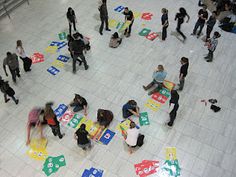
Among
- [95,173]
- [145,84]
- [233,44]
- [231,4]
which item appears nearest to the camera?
[95,173]

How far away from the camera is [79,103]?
9.52m

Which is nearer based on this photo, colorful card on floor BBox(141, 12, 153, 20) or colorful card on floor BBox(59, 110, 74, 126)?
colorful card on floor BBox(59, 110, 74, 126)

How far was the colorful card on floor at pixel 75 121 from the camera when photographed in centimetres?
941

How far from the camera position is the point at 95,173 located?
825 cm

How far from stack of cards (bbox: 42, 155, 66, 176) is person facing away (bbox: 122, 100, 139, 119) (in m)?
2.51

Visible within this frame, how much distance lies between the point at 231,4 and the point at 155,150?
9181 mm

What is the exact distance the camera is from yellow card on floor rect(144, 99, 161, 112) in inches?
387

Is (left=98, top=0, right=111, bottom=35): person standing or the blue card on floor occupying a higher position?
(left=98, top=0, right=111, bottom=35): person standing

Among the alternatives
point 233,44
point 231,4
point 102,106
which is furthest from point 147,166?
point 231,4

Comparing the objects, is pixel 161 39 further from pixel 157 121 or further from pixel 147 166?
pixel 147 166

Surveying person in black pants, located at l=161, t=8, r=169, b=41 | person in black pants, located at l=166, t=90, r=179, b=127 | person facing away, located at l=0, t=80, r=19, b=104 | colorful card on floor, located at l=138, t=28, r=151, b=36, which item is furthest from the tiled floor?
person facing away, located at l=0, t=80, r=19, b=104

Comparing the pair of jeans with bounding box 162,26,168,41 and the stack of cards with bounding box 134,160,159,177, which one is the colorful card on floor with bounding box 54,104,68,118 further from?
the pair of jeans with bounding box 162,26,168,41

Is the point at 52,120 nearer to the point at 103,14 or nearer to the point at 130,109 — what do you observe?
the point at 130,109

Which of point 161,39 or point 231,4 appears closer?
point 161,39
